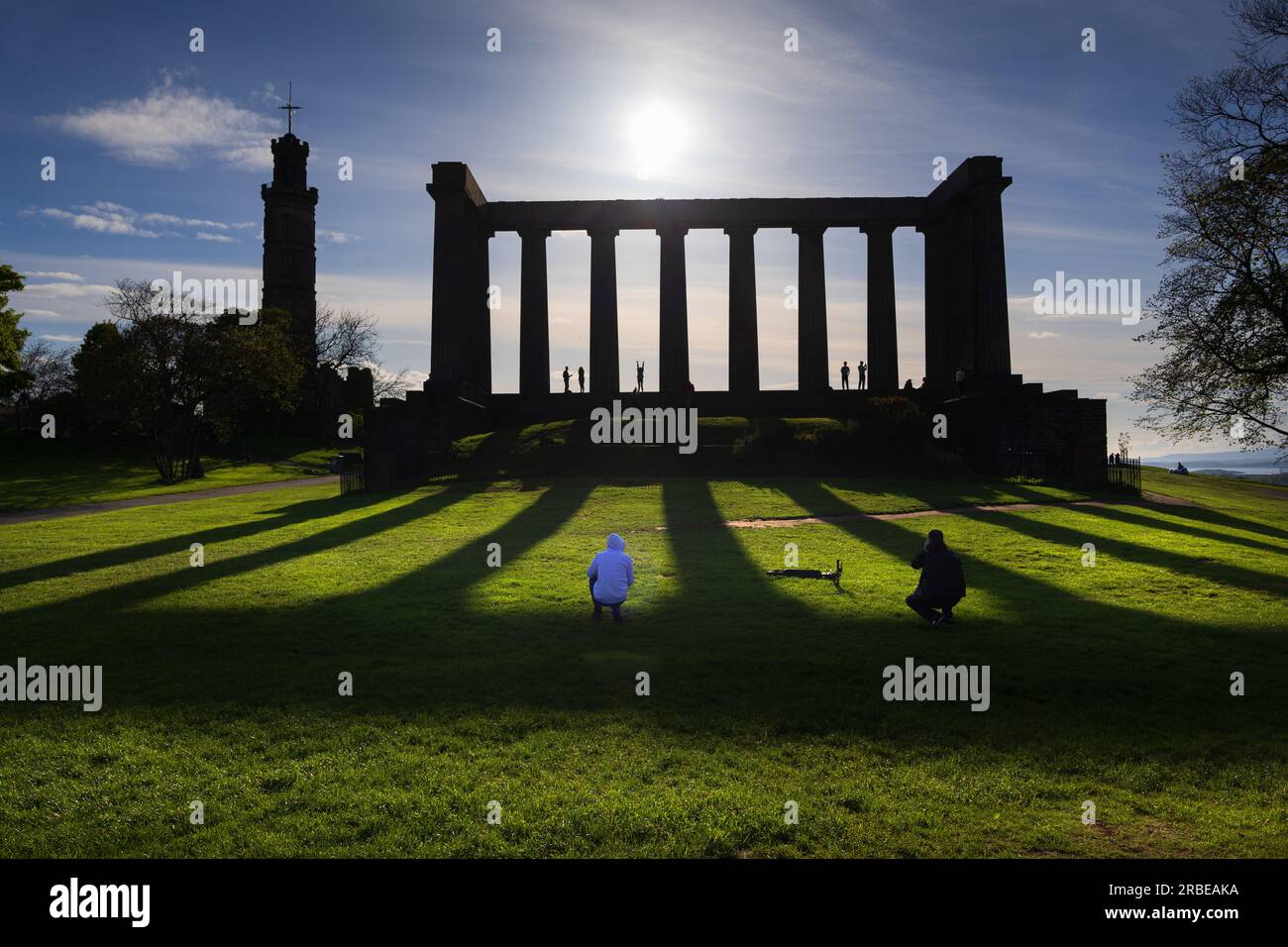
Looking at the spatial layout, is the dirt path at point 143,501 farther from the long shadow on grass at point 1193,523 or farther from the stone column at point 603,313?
the long shadow on grass at point 1193,523

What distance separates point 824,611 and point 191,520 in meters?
23.2

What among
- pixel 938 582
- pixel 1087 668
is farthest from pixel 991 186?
pixel 1087 668

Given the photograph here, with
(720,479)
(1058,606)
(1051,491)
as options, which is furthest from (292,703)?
(1051,491)

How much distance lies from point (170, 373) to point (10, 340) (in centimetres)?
1016

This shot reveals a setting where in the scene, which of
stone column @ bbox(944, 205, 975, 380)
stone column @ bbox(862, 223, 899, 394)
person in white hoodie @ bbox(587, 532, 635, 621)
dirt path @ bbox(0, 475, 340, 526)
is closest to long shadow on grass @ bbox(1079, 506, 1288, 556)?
person in white hoodie @ bbox(587, 532, 635, 621)

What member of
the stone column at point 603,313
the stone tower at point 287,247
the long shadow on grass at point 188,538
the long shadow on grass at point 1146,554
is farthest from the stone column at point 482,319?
the stone tower at point 287,247

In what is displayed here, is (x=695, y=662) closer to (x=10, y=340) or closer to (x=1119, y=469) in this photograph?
(x=1119, y=469)

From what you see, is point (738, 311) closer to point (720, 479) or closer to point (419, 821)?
point (720, 479)

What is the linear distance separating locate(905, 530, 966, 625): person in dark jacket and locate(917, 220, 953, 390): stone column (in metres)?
39.4

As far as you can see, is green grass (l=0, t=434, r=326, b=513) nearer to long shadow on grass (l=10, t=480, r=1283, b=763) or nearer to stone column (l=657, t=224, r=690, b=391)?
stone column (l=657, t=224, r=690, b=391)

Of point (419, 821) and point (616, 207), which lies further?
point (616, 207)

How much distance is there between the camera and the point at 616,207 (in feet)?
161

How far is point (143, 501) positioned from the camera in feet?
118

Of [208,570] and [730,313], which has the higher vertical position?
[730,313]
